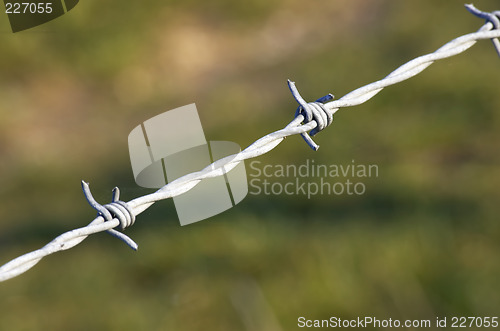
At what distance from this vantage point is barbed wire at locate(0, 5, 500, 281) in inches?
32.5

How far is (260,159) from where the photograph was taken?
227cm

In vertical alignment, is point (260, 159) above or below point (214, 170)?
Result: below

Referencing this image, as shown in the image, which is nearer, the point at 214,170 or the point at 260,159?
the point at 214,170

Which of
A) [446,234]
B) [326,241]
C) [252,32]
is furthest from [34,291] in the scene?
[252,32]

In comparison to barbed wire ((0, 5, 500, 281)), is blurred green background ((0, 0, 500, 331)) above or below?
below

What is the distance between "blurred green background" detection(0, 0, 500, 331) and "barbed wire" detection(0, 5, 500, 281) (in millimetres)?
774

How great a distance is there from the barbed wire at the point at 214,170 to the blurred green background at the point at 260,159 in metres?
0.77

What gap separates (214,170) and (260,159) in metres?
1.29

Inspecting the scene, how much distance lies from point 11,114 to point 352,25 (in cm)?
180

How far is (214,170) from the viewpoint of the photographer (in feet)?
3.22

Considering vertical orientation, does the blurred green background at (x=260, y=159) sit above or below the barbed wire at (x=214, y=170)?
below

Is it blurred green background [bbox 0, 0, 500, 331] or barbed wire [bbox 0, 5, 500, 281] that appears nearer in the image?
barbed wire [bbox 0, 5, 500, 281]

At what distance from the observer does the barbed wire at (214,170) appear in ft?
2.71

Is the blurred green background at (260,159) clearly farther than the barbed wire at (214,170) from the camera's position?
Yes
